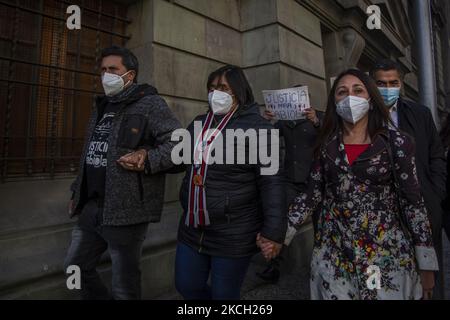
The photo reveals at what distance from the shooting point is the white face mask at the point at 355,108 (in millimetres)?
1900

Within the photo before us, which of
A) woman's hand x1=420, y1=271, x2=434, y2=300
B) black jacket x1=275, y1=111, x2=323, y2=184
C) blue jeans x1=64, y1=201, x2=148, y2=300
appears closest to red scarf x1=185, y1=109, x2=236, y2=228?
blue jeans x1=64, y1=201, x2=148, y2=300

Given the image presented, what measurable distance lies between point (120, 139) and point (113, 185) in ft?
0.99

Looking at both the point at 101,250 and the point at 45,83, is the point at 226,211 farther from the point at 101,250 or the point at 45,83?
the point at 45,83

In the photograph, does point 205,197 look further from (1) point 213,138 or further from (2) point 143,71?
(2) point 143,71

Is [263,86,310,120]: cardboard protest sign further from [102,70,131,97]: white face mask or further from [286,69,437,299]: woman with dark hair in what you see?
[102,70,131,97]: white face mask

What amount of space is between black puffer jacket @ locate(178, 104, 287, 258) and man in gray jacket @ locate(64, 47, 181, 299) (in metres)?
0.39

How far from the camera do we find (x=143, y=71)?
3736 mm

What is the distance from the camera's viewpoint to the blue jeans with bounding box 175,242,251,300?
6.52 feet

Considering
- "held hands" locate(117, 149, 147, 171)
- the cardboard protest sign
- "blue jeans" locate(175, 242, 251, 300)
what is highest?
the cardboard protest sign

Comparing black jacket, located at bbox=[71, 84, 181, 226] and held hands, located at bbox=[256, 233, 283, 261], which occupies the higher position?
black jacket, located at bbox=[71, 84, 181, 226]

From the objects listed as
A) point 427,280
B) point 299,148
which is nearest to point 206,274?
point 427,280

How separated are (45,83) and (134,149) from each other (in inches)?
67.5

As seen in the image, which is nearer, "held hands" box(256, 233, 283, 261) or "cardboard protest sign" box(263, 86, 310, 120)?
"held hands" box(256, 233, 283, 261)

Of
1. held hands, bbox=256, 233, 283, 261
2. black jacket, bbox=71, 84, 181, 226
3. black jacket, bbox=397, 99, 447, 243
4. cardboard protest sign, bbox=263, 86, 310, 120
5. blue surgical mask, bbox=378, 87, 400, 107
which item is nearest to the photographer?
held hands, bbox=256, 233, 283, 261
